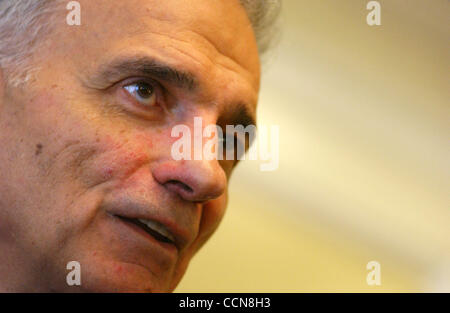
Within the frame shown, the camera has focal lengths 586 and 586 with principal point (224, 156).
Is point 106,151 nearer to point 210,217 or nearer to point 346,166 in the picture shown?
point 210,217

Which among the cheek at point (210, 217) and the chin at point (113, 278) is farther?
the cheek at point (210, 217)

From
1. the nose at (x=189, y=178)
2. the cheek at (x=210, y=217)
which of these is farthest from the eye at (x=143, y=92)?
the cheek at (x=210, y=217)

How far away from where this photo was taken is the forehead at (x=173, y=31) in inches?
37.2

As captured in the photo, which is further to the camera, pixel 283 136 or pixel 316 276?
pixel 283 136

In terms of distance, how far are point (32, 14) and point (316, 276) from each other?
822 millimetres

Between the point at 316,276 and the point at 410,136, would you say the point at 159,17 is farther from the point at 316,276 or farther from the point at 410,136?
the point at 316,276

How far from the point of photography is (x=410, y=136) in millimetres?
1170

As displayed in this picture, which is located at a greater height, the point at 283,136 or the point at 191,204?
the point at 283,136

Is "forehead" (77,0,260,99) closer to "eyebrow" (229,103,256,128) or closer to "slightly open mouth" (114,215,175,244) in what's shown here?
"eyebrow" (229,103,256,128)

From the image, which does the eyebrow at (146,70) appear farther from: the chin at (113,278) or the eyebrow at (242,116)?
the chin at (113,278)

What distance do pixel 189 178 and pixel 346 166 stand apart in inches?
20.4

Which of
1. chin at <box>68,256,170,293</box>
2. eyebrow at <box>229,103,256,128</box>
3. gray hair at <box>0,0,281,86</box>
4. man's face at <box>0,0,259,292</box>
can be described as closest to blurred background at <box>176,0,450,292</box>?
eyebrow at <box>229,103,256,128</box>
